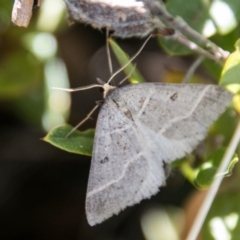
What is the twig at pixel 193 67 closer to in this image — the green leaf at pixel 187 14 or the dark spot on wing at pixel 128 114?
the green leaf at pixel 187 14

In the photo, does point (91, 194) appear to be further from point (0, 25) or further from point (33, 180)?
point (0, 25)

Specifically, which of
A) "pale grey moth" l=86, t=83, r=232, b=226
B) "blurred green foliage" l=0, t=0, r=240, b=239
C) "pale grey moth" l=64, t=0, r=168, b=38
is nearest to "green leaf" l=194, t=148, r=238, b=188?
"blurred green foliage" l=0, t=0, r=240, b=239

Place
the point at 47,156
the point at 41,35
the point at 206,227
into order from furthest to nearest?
the point at 47,156, the point at 41,35, the point at 206,227

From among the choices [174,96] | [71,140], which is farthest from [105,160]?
[174,96]

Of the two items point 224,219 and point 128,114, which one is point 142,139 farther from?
point 224,219

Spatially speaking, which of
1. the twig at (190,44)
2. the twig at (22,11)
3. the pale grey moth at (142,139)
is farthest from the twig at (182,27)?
the twig at (22,11)

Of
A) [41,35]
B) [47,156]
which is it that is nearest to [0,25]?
[41,35]
